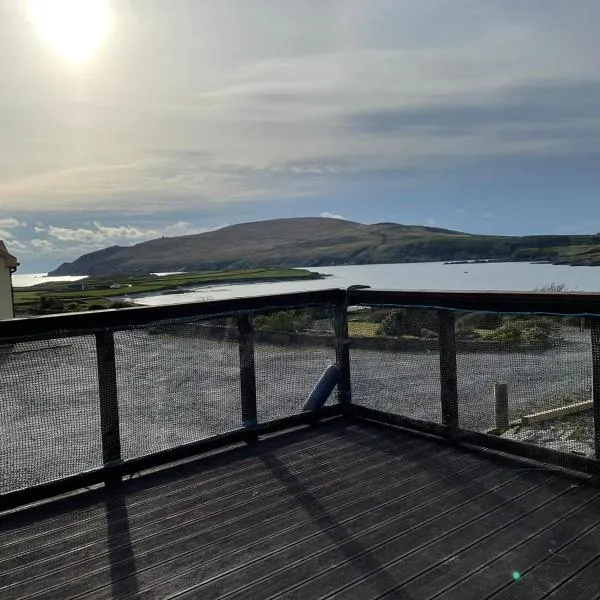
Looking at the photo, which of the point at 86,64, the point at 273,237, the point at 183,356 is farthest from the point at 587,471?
the point at 273,237

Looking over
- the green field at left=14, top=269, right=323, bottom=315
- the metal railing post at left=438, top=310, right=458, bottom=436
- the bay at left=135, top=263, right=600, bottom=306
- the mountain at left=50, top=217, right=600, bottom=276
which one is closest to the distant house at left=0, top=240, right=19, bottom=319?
the green field at left=14, top=269, right=323, bottom=315

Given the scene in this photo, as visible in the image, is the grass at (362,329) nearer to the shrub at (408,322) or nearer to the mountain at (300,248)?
the shrub at (408,322)

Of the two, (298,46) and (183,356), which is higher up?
(298,46)

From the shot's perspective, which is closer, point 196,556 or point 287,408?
point 196,556

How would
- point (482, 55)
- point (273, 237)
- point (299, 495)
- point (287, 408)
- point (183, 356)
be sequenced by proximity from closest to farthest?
point (299, 495)
point (183, 356)
point (287, 408)
point (482, 55)
point (273, 237)

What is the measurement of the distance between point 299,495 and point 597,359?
6.14ft

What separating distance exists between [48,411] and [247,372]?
141cm

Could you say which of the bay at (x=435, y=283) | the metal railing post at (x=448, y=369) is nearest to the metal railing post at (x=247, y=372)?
the bay at (x=435, y=283)

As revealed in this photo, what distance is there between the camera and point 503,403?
Result: 3949mm

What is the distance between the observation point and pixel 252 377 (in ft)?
14.3

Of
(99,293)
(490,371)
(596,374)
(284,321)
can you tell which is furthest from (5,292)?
(596,374)

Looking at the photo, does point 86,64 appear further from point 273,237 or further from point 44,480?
point 273,237

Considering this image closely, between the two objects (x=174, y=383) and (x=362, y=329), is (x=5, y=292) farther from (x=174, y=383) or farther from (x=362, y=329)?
(x=174, y=383)

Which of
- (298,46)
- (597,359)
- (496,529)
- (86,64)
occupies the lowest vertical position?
(496,529)
